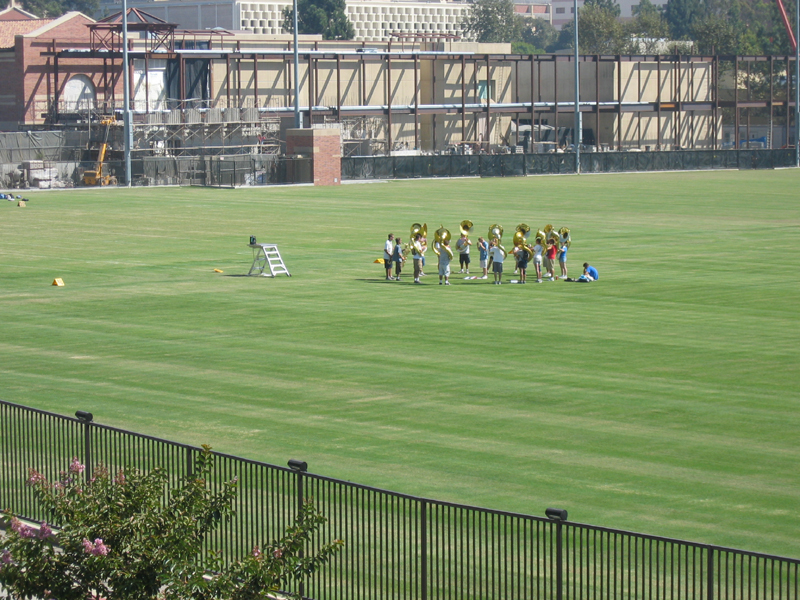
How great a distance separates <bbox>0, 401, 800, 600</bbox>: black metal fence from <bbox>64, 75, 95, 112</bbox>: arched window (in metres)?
80.9

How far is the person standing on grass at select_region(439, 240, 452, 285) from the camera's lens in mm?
32812

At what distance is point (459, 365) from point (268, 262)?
13.7 meters

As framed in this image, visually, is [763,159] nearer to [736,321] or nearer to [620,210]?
[620,210]

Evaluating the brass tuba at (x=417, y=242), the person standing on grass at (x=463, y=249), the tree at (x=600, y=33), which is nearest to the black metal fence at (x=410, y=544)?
the brass tuba at (x=417, y=242)

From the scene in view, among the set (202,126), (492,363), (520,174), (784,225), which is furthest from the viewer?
(202,126)

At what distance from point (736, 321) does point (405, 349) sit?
8159mm

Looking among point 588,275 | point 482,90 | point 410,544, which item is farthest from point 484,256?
point 482,90

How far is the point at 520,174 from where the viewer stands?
8250 centimetres

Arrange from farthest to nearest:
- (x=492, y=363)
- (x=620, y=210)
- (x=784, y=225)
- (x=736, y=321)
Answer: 1. (x=620, y=210)
2. (x=784, y=225)
3. (x=736, y=321)
4. (x=492, y=363)

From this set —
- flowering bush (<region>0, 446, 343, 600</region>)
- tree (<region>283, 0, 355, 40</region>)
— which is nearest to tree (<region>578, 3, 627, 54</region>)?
tree (<region>283, 0, 355, 40</region>)

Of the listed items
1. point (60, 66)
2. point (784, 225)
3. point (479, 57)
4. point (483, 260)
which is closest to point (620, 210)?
point (784, 225)

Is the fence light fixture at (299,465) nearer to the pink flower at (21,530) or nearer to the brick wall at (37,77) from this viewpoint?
the pink flower at (21,530)

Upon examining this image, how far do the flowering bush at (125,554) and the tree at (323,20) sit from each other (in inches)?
6760

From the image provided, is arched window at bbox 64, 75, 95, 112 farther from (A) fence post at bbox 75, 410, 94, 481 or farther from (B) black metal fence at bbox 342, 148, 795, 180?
(A) fence post at bbox 75, 410, 94, 481
